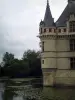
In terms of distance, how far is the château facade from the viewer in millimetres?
41094

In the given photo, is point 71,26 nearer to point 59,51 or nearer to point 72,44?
point 72,44

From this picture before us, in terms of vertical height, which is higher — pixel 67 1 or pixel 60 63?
pixel 67 1

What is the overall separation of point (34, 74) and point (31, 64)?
4748 mm

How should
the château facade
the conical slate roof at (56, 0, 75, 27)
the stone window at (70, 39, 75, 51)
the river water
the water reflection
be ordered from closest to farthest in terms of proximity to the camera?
the river water
the water reflection
the château facade
the stone window at (70, 39, 75, 51)
the conical slate roof at (56, 0, 75, 27)

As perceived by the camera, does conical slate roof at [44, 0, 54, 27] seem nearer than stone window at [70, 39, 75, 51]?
No

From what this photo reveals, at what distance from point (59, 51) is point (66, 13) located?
16.3 ft

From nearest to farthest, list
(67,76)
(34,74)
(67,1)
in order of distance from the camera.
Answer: (67,76)
(67,1)
(34,74)

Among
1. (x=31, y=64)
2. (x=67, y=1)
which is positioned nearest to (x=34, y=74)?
(x=31, y=64)

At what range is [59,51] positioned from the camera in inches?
1636

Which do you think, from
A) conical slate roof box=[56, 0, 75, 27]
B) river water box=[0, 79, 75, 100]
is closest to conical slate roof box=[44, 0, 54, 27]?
conical slate roof box=[56, 0, 75, 27]

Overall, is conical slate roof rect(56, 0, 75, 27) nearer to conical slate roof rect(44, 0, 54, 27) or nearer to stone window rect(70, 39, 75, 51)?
conical slate roof rect(44, 0, 54, 27)

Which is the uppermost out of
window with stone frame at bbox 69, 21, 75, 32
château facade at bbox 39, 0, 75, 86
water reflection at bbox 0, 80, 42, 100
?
window with stone frame at bbox 69, 21, 75, 32

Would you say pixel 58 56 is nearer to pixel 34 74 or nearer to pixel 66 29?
pixel 66 29

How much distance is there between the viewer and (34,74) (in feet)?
243
